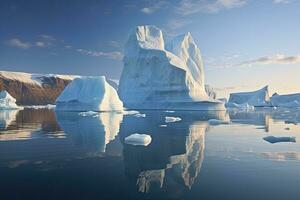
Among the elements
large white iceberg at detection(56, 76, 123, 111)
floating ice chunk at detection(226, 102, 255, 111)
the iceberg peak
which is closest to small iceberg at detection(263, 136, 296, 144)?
large white iceberg at detection(56, 76, 123, 111)

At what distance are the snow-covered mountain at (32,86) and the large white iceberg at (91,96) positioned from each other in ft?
399

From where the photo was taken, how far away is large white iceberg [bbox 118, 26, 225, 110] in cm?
5169

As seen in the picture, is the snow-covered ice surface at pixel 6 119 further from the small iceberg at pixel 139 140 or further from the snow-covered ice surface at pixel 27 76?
the snow-covered ice surface at pixel 27 76

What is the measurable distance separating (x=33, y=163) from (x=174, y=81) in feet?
147

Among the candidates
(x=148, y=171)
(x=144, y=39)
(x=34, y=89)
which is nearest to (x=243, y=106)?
(x=144, y=39)

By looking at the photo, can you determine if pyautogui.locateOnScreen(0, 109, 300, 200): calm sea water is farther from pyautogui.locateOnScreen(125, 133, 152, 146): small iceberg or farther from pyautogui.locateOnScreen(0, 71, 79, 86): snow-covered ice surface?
pyautogui.locateOnScreen(0, 71, 79, 86): snow-covered ice surface

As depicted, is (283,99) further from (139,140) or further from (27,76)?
(27,76)

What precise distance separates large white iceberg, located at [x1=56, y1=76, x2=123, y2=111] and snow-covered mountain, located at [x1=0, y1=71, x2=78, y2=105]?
399 feet

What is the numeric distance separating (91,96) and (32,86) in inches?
5681

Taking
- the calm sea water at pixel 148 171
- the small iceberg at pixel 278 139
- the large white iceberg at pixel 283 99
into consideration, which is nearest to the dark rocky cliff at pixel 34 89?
the large white iceberg at pixel 283 99

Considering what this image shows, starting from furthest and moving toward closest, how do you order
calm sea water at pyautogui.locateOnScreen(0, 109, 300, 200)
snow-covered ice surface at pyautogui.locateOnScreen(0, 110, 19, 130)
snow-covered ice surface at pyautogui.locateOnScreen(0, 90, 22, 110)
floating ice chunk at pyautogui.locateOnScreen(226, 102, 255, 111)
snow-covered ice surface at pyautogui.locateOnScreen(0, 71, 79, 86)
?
snow-covered ice surface at pyautogui.locateOnScreen(0, 71, 79, 86)
floating ice chunk at pyautogui.locateOnScreen(226, 102, 255, 111)
snow-covered ice surface at pyautogui.locateOnScreen(0, 90, 22, 110)
snow-covered ice surface at pyautogui.locateOnScreen(0, 110, 19, 130)
calm sea water at pyautogui.locateOnScreen(0, 109, 300, 200)

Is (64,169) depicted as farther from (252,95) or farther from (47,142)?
(252,95)

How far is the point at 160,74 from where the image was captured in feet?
180

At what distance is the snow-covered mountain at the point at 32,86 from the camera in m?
161
